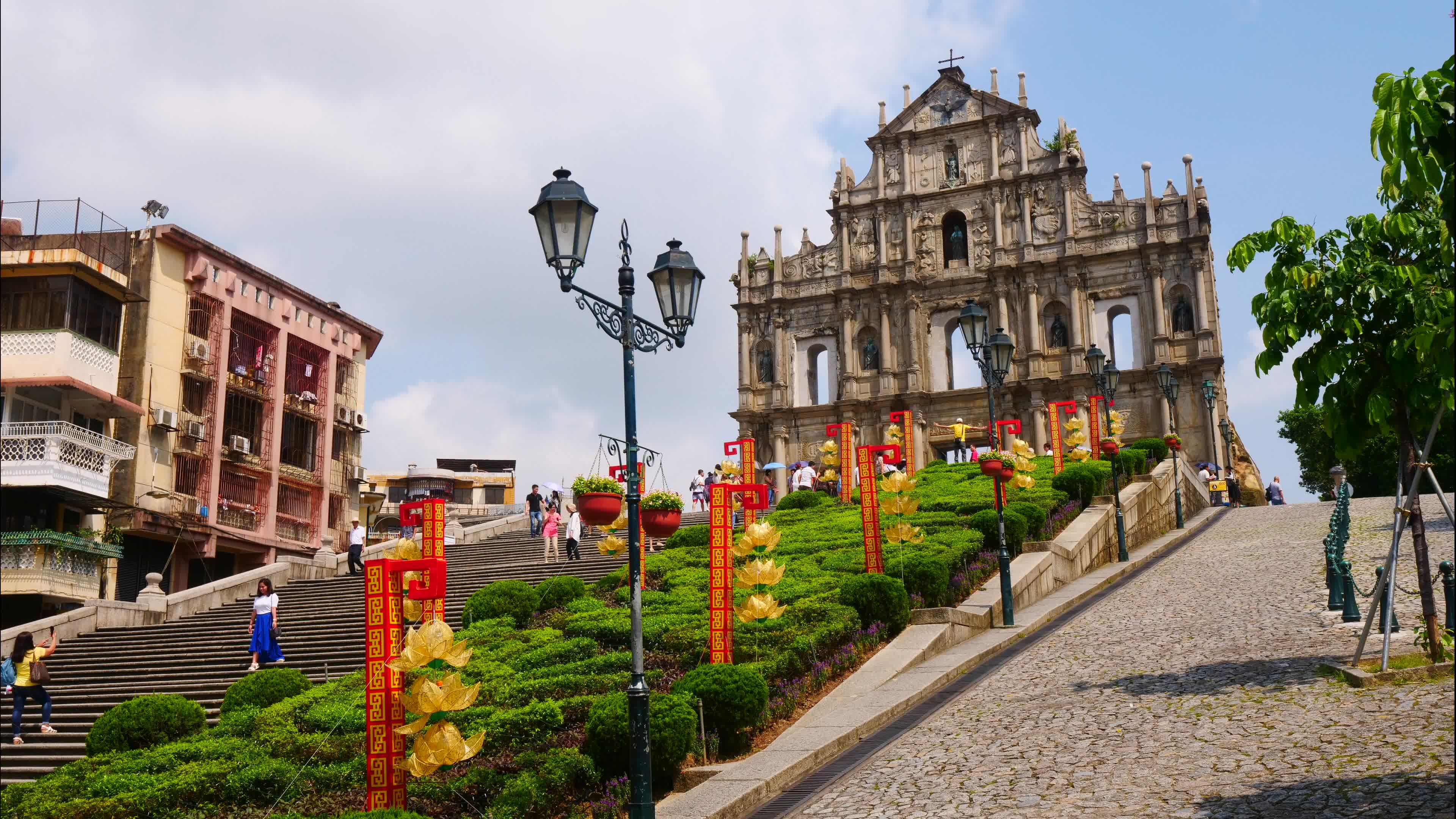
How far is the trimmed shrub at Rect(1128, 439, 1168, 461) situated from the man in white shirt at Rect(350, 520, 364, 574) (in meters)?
20.8

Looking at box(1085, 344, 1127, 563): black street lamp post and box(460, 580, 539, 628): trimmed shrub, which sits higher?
box(1085, 344, 1127, 563): black street lamp post

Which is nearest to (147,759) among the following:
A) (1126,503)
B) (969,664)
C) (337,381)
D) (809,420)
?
(969,664)

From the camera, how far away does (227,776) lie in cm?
1149

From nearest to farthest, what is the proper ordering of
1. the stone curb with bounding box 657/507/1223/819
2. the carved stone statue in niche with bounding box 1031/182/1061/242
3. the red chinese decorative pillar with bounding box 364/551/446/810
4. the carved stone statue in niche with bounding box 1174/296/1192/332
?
1. the red chinese decorative pillar with bounding box 364/551/446/810
2. the stone curb with bounding box 657/507/1223/819
3. the carved stone statue in niche with bounding box 1174/296/1192/332
4. the carved stone statue in niche with bounding box 1031/182/1061/242

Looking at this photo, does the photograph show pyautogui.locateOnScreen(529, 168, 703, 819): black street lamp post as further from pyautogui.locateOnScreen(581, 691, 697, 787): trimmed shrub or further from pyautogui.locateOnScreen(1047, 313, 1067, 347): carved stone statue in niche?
pyautogui.locateOnScreen(1047, 313, 1067, 347): carved stone statue in niche

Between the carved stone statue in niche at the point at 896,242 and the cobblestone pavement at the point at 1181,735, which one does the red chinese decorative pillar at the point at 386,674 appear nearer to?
the cobblestone pavement at the point at 1181,735

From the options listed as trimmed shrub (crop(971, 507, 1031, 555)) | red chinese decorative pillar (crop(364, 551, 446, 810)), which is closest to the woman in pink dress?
trimmed shrub (crop(971, 507, 1031, 555))

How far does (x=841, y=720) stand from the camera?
1184cm

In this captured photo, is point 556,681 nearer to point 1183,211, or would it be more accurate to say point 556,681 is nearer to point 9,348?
point 9,348

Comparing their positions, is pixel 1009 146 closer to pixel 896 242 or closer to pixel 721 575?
pixel 896 242

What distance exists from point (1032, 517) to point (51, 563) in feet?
67.3

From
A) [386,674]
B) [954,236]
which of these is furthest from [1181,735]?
[954,236]

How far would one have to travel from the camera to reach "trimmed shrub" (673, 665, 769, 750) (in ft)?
37.1

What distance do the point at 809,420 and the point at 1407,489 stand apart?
122ft
